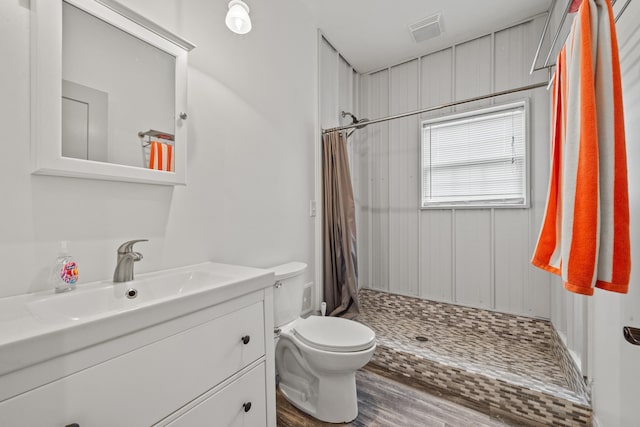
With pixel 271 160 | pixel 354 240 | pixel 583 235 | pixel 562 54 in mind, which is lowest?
pixel 354 240

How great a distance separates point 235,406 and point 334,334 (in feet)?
2.39

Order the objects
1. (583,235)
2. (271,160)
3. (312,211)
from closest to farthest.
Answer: (583,235)
(271,160)
(312,211)

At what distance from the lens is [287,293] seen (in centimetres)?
164

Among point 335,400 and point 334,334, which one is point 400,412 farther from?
point 334,334

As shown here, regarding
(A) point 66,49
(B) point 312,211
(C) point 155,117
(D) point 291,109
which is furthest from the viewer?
(B) point 312,211

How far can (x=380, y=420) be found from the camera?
1466 millimetres

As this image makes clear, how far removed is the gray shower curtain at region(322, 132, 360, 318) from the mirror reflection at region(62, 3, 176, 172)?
1.34 metres

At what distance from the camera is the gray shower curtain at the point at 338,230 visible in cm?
233

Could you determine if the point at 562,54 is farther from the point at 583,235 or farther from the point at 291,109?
the point at 291,109

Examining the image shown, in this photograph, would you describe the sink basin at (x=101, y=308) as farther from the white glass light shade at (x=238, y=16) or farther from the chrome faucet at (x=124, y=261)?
the white glass light shade at (x=238, y=16)

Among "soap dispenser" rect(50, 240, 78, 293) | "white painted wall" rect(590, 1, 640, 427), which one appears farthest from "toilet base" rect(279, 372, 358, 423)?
"soap dispenser" rect(50, 240, 78, 293)

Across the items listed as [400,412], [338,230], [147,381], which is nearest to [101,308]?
[147,381]

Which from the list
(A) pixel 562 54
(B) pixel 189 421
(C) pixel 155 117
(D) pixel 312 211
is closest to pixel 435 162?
(D) pixel 312 211

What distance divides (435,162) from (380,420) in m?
2.21
